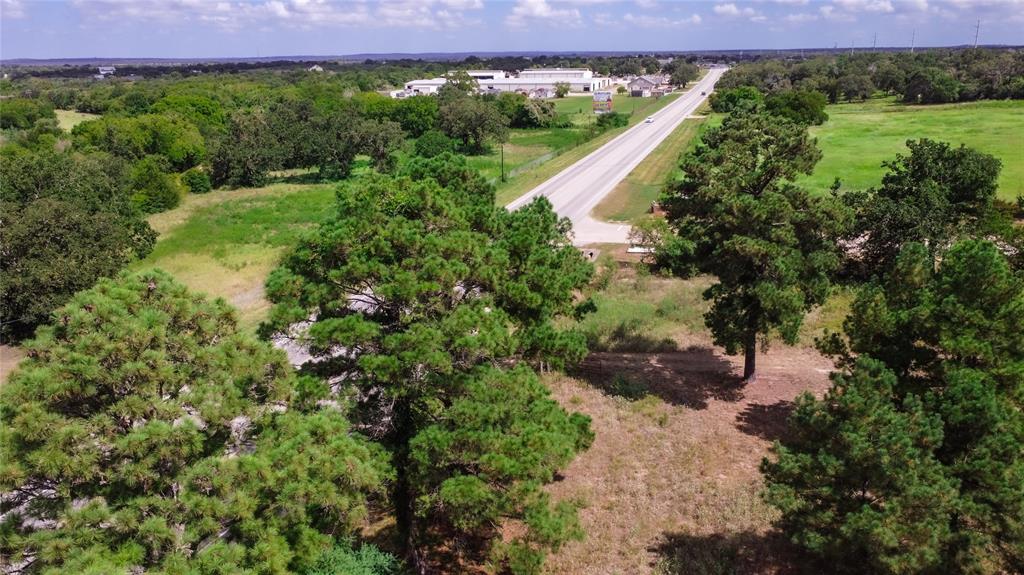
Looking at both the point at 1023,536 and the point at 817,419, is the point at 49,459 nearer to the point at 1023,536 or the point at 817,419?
the point at 817,419

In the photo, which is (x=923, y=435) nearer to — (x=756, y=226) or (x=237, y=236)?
(x=756, y=226)

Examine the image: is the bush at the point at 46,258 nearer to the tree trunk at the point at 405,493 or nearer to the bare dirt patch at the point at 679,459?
the tree trunk at the point at 405,493

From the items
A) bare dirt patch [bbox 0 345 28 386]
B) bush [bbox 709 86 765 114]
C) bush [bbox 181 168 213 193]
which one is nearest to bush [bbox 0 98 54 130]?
bush [bbox 181 168 213 193]

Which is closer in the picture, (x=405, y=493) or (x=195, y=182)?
(x=405, y=493)

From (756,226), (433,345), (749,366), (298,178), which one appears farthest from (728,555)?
(298,178)

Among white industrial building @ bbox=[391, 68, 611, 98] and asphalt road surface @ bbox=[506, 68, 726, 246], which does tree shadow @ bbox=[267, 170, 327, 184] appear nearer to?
asphalt road surface @ bbox=[506, 68, 726, 246]

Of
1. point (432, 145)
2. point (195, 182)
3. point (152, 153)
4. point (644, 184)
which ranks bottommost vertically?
point (195, 182)

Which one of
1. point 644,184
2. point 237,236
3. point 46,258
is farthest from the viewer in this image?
point 644,184

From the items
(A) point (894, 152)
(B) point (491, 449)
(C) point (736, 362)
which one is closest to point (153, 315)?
(B) point (491, 449)
